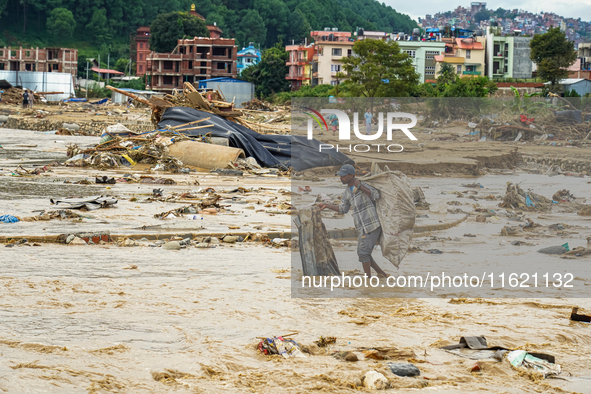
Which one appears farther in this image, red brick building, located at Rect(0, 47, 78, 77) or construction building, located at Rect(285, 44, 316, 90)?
red brick building, located at Rect(0, 47, 78, 77)

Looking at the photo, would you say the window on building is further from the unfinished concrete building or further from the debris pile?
the debris pile

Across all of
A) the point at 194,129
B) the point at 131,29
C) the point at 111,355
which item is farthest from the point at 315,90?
the point at 131,29

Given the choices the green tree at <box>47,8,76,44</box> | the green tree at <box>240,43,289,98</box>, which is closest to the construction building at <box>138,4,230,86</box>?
the green tree at <box>240,43,289,98</box>

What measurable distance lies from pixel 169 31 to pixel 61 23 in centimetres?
2724

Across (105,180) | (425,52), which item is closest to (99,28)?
(425,52)

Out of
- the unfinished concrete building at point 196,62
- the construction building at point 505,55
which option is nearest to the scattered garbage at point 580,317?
the unfinished concrete building at point 196,62

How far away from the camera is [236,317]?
16.5 ft

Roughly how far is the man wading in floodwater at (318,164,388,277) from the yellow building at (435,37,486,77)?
6981 centimetres

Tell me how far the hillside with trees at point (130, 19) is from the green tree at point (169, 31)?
21918 mm

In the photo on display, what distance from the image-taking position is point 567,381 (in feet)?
12.8

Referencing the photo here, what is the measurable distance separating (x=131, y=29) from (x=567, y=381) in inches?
4642

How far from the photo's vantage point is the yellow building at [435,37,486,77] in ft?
240

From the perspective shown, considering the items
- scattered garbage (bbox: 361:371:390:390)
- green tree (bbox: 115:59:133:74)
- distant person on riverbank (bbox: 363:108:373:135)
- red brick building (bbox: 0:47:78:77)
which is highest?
green tree (bbox: 115:59:133:74)

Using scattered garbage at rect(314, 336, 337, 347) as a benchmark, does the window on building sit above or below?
above
